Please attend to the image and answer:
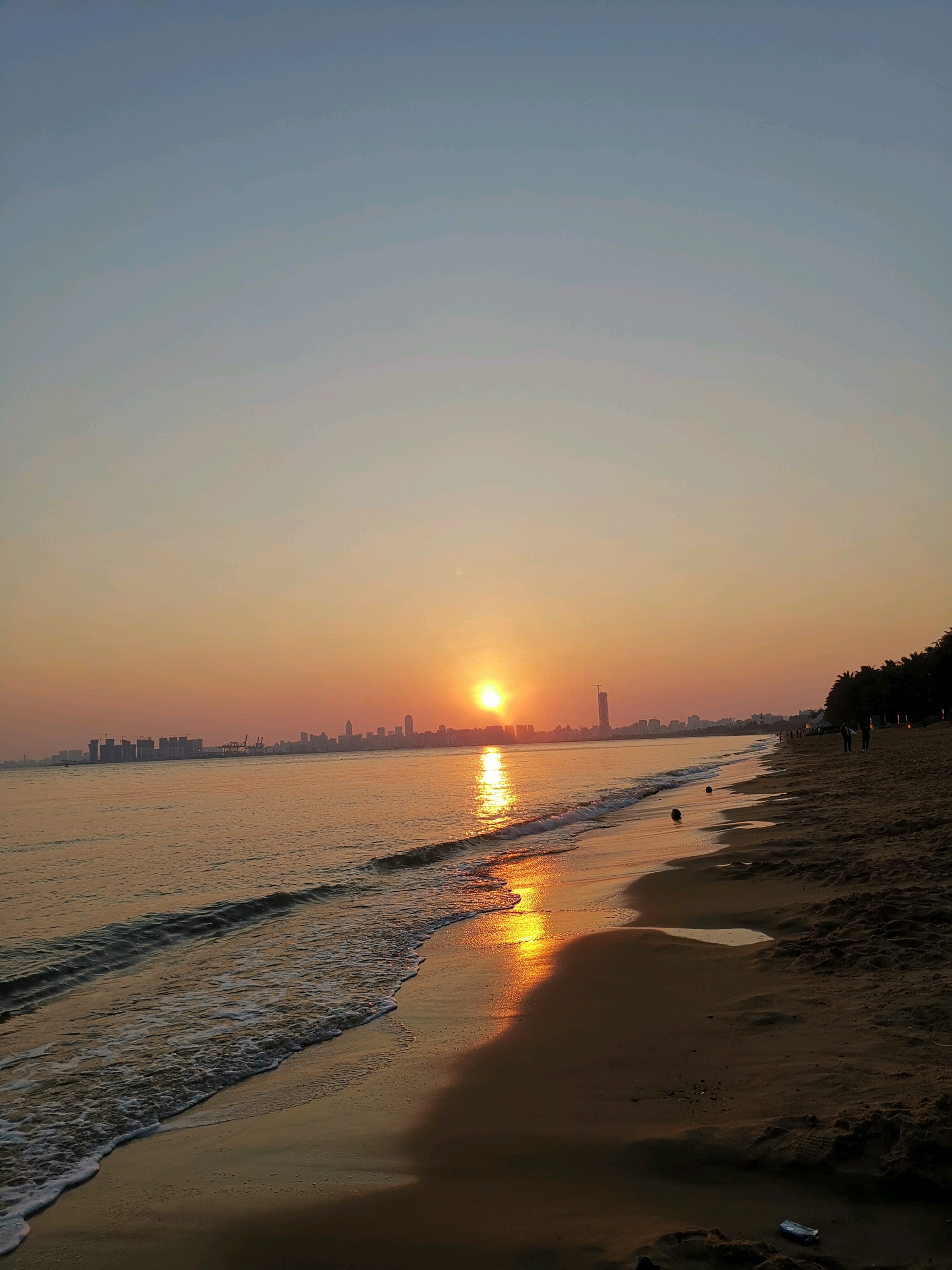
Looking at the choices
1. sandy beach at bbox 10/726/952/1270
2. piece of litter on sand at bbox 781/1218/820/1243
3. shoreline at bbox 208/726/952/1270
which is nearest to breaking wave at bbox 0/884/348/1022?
sandy beach at bbox 10/726/952/1270

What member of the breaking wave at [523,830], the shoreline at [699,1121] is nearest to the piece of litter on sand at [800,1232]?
the shoreline at [699,1121]

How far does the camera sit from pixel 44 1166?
572 cm

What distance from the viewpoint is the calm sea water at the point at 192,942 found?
6.89 metres

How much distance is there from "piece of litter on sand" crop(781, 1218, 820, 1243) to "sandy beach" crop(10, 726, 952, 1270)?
0.05m

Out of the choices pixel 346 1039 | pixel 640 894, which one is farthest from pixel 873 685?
pixel 346 1039

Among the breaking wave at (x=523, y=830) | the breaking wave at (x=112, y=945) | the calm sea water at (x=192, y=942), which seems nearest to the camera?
the calm sea water at (x=192, y=942)

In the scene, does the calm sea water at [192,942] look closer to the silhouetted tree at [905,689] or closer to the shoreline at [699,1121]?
the shoreline at [699,1121]

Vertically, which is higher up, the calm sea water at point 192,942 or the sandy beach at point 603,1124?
the sandy beach at point 603,1124

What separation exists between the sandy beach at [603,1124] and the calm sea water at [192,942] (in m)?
0.64

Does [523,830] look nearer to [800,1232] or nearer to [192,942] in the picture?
[192,942]

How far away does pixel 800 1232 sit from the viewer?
3744mm

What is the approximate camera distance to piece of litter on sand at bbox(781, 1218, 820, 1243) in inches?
146

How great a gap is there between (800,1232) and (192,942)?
1149cm

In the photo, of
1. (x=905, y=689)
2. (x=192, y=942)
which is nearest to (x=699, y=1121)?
(x=192, y=942)
